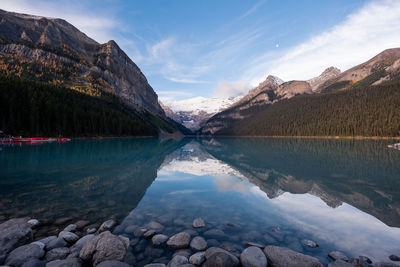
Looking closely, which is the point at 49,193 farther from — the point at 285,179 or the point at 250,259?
the point at 285,179

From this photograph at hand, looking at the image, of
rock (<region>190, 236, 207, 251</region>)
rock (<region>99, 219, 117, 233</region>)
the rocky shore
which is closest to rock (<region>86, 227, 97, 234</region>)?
the rocky shore

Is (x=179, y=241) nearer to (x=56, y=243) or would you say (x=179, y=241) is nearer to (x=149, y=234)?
(x=149, y=234)

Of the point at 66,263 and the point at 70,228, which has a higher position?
the point at 66,263

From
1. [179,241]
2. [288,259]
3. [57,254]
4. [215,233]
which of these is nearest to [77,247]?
[57,254]

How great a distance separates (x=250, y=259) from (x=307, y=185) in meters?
16.2

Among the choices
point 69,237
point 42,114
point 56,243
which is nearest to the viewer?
point 56,243

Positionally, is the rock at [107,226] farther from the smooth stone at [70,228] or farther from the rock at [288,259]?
the rock at [288,259]

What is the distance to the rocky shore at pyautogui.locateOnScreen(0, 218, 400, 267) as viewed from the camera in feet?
23.1

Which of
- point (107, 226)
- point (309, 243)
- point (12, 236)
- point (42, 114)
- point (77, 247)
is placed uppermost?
point (42, 114)

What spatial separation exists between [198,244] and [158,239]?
6.19 ft

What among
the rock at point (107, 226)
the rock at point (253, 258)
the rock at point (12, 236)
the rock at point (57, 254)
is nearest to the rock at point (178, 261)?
the rock at point (253, 258)

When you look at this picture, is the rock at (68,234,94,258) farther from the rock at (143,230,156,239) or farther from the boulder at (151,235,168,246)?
the boulder at (151,235,168,246)

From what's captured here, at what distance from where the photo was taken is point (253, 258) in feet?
24.0

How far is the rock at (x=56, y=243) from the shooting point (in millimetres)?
8117
